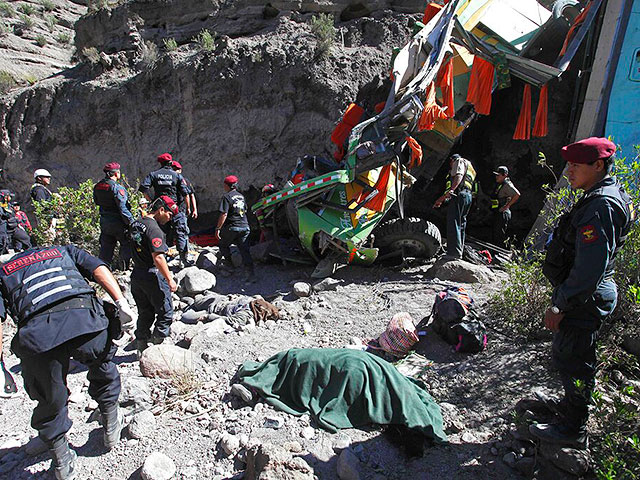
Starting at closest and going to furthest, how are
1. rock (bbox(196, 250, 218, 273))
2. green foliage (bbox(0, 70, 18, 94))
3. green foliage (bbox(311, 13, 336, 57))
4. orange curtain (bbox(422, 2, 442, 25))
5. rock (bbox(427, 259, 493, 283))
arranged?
rock (bbox(427, 259, 493, 283)) < rock (bbox(196, 250, 218, 273)) < orange curtain (bbox(422, 2, 442, 25)) < green foliage (bbox(311, 13, 336, 57)) < green foliage (bbox(0, 70, 18, 94))

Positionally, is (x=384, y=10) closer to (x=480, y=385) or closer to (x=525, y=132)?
(x=525, y=132)

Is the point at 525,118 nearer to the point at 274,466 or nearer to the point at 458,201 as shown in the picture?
the point at 458,201

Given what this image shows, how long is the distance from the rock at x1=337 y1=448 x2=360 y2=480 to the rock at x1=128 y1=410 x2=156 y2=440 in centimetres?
142

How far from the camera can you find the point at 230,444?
271cm

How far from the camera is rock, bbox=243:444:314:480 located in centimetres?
225

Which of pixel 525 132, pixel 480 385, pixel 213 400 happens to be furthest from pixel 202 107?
pixel 480 385

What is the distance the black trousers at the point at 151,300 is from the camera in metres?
3.92

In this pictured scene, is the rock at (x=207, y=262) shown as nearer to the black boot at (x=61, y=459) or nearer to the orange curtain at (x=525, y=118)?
the black boot at (x=61, y=459)

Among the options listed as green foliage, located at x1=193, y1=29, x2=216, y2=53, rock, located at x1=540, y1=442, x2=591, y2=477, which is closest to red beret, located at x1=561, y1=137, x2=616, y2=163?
rock, located at x1=540, y1=442, x2=591, y2=477

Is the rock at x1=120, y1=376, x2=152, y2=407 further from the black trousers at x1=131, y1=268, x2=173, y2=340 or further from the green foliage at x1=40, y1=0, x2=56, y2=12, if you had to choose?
the green foliage at x1=40, y1=0, x2=56, y2=12

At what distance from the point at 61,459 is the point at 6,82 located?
1126 cm

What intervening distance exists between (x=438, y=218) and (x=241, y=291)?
13.7 ft

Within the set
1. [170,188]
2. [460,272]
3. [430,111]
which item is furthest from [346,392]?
[170,188]

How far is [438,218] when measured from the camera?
7922 millimetres
